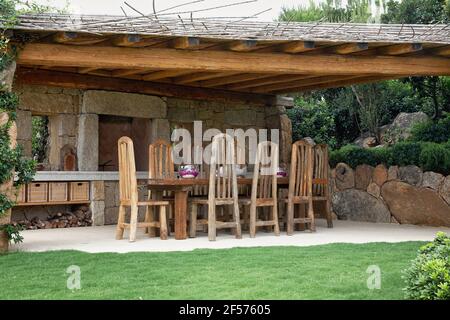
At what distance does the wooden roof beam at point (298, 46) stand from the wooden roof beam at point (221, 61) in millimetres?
230

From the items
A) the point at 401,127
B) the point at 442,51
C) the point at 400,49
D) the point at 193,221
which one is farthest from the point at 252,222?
the point at 401,127

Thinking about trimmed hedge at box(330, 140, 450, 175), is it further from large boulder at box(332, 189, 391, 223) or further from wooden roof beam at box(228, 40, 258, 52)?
wooden roof beam at box(228, 40, 258, 52)

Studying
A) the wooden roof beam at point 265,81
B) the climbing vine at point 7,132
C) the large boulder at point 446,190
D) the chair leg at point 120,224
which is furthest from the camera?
the wooden roof beam at point 265,81

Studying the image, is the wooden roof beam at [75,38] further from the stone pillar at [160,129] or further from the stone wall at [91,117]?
the stone pillar at [160,129]

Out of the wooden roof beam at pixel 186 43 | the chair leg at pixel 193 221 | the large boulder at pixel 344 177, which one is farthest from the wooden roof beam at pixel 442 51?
the chair leg at pixel 193 221

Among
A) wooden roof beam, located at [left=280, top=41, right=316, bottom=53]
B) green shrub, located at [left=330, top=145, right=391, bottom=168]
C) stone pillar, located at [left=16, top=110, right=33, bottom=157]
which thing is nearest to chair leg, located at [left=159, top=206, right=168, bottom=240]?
wooden roof beam, located at [left=280, top=41, right=316, bottom=53]

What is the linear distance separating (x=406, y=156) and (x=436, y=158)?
19.9 inches

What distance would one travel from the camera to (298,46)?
731 cm

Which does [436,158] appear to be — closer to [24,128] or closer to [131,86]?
[131,86]

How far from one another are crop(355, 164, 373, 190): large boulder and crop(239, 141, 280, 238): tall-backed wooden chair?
2488 mm

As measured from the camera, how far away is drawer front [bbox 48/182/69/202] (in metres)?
9.12

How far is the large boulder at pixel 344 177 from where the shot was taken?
10202 millimetres

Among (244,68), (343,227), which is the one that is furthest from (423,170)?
(244,68)
